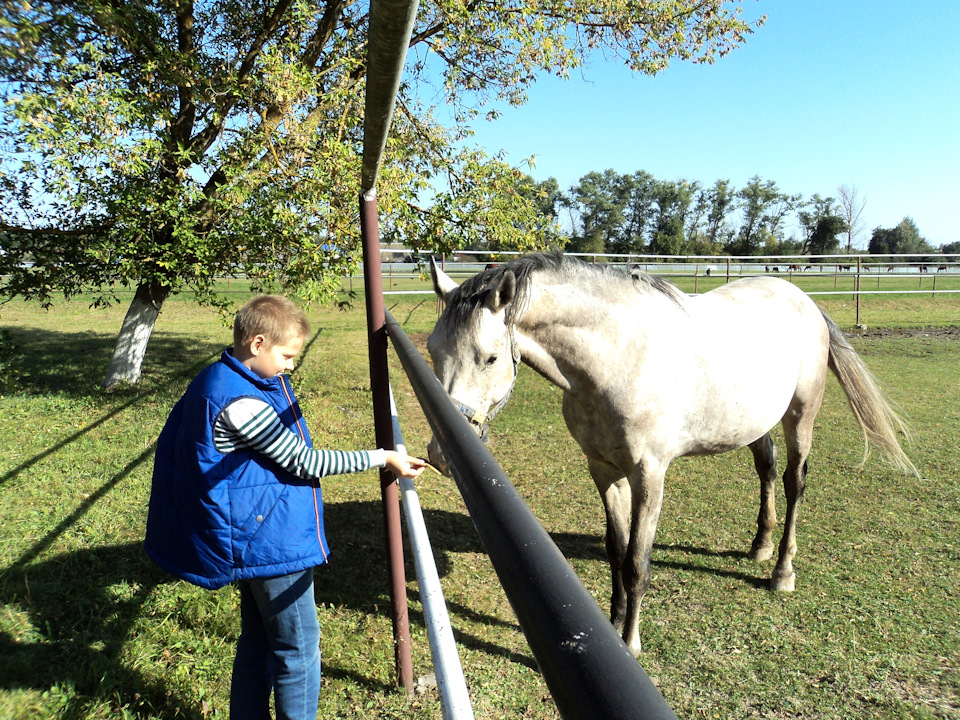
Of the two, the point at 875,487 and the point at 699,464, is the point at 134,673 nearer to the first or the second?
the point at 699,464

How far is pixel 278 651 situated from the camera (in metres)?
1.80

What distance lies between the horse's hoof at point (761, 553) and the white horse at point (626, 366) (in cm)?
30

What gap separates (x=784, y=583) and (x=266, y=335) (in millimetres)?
3312

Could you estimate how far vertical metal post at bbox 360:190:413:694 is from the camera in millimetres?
2238

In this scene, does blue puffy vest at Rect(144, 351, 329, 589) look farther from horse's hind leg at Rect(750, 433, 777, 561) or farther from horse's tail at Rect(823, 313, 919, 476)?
horse's tail at Rect(823, 313, 919, 476)

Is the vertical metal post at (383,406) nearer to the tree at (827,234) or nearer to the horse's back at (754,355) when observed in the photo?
the horse's back at (754,355)

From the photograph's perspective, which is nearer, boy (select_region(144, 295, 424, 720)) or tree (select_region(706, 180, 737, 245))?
boy (select_region(144, 295, 424, 720))

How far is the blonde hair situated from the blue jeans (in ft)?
2.34

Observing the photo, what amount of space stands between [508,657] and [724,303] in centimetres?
228

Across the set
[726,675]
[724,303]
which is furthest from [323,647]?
[724,303]

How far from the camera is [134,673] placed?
7.61ft

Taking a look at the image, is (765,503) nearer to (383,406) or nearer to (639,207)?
(383,406)

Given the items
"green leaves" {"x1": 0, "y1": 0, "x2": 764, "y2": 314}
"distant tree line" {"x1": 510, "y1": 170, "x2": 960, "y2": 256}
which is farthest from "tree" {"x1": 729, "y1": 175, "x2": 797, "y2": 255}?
"green leaves" {"x1": 0, "y1": 0, "x2": 764, "y2": 314}

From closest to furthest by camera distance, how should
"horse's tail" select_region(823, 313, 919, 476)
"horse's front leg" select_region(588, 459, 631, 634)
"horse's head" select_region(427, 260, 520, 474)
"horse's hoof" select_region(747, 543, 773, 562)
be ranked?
"horse's head" select_region(427, 260, 520, 474), "horse's front leg" select_region(588, 459, 631, 634), "horse's hoof" select_region(747, 543, 773, 562), "horse's tail" select_region(823, 313, 919, 476)
